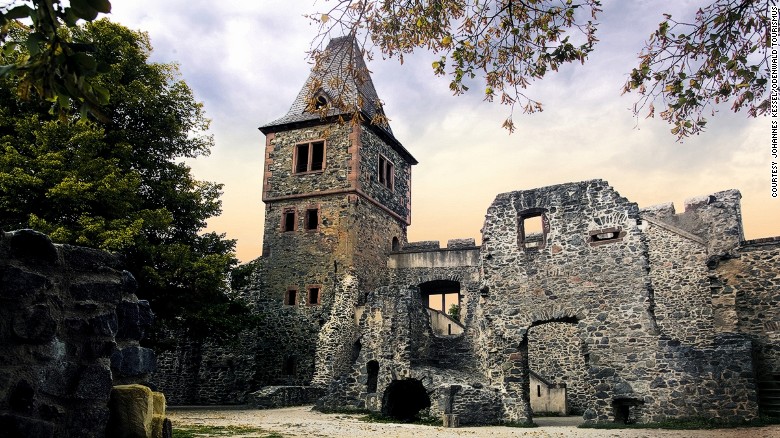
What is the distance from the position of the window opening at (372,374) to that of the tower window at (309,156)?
35.6 feet

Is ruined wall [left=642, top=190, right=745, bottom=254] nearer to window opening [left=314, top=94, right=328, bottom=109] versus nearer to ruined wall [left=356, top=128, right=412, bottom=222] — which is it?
ruined wall [left=356, top=128, right=412, bottom=222]

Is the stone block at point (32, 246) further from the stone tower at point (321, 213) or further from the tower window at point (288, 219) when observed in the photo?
the tower window at point (288, 219)

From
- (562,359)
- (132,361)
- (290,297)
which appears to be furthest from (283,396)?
(132,361)

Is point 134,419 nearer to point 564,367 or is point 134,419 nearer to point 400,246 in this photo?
point 564,367

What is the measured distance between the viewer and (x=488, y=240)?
16859 millimetres

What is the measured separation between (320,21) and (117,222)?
1169 cm

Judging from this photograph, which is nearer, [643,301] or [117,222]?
[643,301]

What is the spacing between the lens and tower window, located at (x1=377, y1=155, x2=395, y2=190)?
94.3ft

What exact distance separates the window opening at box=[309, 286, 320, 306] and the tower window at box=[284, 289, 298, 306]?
72cm

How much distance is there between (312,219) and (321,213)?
2.17 feet

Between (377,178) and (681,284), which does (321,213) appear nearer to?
(377,178)

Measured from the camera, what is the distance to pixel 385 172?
29094 millimetres

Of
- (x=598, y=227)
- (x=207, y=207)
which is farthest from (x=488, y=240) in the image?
(x=207, y=207)

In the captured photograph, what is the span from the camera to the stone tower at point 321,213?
82.3ft
